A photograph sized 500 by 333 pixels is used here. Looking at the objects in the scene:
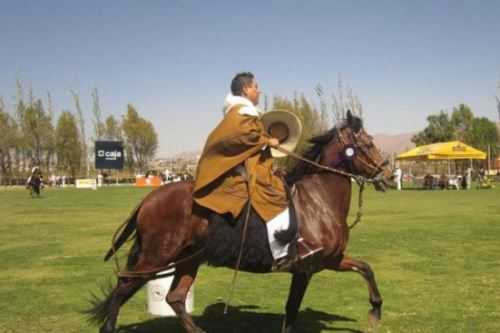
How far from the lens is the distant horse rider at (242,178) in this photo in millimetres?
5961

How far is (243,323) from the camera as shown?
7625mm

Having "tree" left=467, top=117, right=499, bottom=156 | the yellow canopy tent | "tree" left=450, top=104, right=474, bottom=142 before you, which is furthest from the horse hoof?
"tree" left=450, top=104, right=474, bottom=142

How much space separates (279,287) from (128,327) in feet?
10.2

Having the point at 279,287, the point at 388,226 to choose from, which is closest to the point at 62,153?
the point at 388,226

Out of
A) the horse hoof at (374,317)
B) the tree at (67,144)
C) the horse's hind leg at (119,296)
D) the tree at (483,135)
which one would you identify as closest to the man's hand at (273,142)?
the horse's hind leg at (119,296)

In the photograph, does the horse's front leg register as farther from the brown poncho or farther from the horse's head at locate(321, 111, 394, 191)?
the horse's head at locate(321, 111, 394, 191)

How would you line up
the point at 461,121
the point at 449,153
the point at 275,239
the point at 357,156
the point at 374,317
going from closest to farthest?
the point at 275,239
the point at 374,317
the point at 357,156
the point at 449,153
the point at 461,121

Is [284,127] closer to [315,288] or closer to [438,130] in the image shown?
[315,288]

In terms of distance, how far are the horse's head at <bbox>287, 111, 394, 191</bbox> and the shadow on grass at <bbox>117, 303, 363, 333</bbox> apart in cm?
205

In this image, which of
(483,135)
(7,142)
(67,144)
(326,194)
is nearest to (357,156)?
(326,194)

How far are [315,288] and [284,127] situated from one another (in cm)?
391

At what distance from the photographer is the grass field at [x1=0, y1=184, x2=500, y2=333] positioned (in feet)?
24.7

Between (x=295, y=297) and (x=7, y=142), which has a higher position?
(x=7, y=142)

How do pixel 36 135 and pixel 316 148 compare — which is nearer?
pixel 316 148
